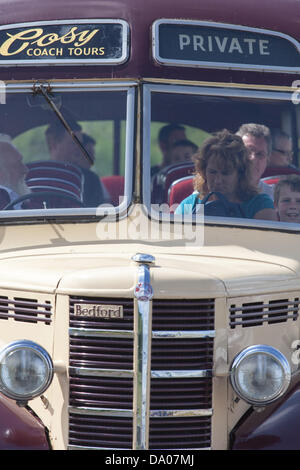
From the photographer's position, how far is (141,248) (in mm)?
4824

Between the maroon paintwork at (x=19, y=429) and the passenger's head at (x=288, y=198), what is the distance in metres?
1.92

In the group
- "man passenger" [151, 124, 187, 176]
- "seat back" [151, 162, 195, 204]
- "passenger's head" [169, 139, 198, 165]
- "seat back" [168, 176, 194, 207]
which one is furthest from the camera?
"man passenger" [151, 124, 187, 176]

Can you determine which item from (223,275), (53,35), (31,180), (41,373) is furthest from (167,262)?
(53,35)

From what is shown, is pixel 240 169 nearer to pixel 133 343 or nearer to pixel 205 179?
pixel 205 179

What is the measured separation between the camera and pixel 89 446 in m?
4.31

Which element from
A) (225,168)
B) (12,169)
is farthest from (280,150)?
(12,169)

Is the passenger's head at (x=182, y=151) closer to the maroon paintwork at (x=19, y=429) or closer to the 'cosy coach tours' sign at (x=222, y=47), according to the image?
the 'cosy coach tours' sign at (x=222, y=47)

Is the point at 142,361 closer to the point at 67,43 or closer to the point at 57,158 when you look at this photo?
the point at 57,158

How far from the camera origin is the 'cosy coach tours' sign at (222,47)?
5.20 metres

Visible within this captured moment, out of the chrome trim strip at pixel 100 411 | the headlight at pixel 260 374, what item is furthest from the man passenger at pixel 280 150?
the chrome trim strip at pixel 100 411

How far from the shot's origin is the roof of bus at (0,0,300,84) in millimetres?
5168

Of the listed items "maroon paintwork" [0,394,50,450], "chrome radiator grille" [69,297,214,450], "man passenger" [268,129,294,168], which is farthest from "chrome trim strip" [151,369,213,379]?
"man passenger" [268,129,294,168]

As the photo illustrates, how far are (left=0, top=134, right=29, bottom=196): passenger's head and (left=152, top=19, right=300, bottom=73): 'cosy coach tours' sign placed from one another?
3.43 ft

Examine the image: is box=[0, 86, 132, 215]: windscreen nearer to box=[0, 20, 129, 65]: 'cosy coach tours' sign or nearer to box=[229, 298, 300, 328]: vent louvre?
box=[0, 20, 129, 65]: 'cosy coach tours' sign
